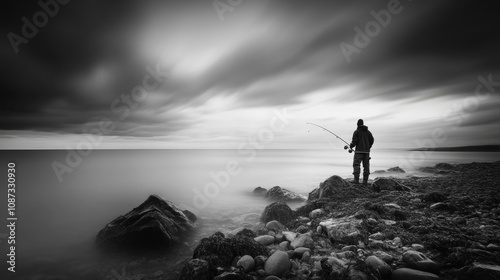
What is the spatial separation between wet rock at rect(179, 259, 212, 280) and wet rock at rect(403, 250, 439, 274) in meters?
3.71

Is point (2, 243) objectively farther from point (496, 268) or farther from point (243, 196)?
point (496, 268)

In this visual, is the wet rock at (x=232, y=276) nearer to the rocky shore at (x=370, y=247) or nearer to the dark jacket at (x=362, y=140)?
the rocky shore at (x=370, y=247)

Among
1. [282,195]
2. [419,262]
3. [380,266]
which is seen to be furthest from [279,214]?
[282,195]

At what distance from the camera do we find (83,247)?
8.20 m

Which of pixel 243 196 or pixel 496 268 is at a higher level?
pixel 496 268

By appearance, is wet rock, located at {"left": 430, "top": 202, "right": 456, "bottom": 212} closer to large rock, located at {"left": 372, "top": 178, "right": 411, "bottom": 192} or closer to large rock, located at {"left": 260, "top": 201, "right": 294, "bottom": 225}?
large rock, located at {"left": 372, "top": 178, "right": 411, "bottom": 192}

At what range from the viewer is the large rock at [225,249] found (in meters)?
4.77

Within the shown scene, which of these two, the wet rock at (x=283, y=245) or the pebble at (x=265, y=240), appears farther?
the pebble at (x=265, y=240)

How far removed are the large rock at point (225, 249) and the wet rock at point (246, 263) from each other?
0.30 m

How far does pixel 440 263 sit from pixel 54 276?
31.9 feet

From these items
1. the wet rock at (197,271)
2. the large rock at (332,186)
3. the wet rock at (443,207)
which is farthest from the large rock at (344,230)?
the large rock at (332,186)

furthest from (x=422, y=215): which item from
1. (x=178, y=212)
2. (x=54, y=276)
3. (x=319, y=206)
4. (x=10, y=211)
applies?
(x=10, y=211)

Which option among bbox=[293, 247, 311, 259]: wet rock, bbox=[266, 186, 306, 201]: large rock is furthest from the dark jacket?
bbox=[293, 247, 311, 259]: wet rock

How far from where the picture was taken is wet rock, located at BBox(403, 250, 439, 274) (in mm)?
3549
